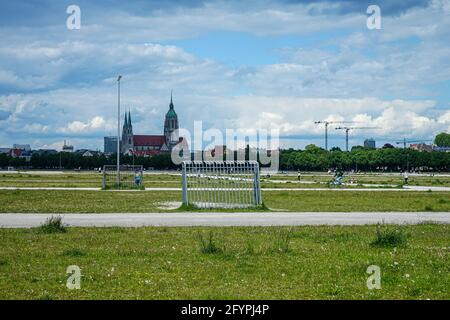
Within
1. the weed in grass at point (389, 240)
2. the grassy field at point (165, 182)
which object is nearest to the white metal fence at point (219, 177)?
the weed in grass at point (389, 240)

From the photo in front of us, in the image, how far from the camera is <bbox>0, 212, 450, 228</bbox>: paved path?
21266mm

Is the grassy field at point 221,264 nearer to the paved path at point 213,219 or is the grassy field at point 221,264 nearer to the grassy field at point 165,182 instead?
the paved path at point 213,219

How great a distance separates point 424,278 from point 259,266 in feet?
10.1

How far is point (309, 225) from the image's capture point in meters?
20.7

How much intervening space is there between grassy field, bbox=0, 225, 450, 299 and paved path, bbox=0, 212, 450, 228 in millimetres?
2468

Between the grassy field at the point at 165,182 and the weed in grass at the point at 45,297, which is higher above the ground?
the weed in grass at the point at 45,297

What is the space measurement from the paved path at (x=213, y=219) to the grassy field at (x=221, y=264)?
2.47 m

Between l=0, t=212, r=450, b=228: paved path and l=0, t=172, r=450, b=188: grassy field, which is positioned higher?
l=0, t=212, r=450, b=228: paved path

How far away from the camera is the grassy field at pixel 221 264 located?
34.3ft

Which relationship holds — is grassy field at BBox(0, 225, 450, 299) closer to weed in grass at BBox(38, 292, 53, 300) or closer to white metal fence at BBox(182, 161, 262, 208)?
weed in grass at BBox(38, 292, 53, 300)

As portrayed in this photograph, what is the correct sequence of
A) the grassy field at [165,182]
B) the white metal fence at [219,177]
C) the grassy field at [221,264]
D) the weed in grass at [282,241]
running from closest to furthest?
the grassy field at [221,264], the weed in grass at [282,241], the white metal fence at [219,177], the grassy field at [165,182]

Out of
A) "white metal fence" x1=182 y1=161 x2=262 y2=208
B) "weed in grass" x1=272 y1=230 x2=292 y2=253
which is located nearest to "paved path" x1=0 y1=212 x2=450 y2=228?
"weed in grass" x1=272 y1=230 x2=292 y2=253

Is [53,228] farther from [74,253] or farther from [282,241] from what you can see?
[282,241]
